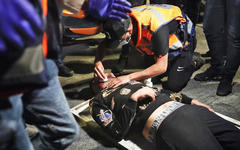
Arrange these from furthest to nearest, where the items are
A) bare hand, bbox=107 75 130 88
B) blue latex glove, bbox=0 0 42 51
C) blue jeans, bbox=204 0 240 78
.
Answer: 1. blue jeans, bbox=204 0 240 78
2. bare hand, bbox=107 75 130 88
3. blue latex glove, bbox=0 0 42 51

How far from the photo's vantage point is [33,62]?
697 mm

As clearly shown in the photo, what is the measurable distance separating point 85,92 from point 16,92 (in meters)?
1.72

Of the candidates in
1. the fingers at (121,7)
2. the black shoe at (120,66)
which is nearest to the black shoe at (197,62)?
the black shoe at (120,66)

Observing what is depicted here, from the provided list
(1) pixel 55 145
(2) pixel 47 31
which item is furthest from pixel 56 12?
(1) pixel 55 145

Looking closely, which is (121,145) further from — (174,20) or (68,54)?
(68,54)

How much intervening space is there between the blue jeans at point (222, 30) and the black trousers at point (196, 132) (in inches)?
39.9

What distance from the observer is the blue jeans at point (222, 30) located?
205cm

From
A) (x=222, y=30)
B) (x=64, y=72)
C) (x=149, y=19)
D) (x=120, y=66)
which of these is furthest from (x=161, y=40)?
(x=64, y=72)

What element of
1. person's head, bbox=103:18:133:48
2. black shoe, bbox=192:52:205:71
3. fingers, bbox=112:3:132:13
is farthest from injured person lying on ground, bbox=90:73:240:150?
black shoe, bbox=192:52:205:71

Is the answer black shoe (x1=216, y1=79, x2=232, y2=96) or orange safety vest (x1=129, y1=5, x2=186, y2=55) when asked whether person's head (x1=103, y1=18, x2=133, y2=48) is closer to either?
orange safety vest (x1=129, y1=5, x2=186, y2=55)

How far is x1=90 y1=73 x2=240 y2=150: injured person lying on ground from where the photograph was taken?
128cm

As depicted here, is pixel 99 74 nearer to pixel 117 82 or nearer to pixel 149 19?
pixel 117 82

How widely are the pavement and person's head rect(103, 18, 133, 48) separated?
701mm

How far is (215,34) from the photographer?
2371 mm
